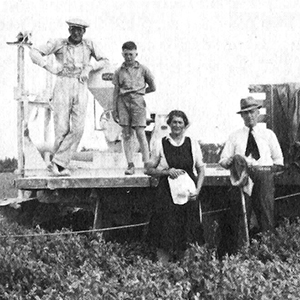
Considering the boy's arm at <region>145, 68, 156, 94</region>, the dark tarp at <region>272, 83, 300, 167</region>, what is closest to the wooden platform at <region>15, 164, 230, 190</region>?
the dark tarp at <region>272, 83, 300, 167</region>

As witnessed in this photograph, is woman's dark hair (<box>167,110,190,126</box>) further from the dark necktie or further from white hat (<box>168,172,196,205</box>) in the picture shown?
the dark necktie

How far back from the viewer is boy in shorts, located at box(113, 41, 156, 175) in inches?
373

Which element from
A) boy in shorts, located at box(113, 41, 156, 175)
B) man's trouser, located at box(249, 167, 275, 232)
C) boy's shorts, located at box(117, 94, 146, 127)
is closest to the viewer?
man's trouser, located at box(249, 167, 275, 232)

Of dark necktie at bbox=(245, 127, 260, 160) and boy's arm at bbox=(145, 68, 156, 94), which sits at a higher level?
boy's arm at bbox=(145, 68, 156, 94)

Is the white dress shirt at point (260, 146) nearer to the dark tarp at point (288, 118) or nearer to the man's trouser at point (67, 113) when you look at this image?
the dark tarp at point (288, 118)

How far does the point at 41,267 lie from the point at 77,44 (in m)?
3.51

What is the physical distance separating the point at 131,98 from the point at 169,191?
7.44 ft

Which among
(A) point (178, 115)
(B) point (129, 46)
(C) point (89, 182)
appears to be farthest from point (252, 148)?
(C) point (89, 182)

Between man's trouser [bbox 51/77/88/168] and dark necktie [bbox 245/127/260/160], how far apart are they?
2.34m

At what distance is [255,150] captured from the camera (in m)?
8.05

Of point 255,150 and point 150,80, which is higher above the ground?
point 150,80

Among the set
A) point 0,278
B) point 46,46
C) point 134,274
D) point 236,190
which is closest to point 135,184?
point 236,190

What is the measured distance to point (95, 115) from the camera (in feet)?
38.5

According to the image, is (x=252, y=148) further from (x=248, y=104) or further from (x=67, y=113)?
(x=67, y=113)
